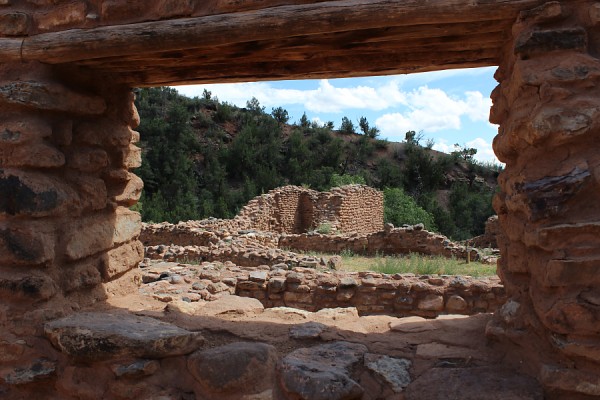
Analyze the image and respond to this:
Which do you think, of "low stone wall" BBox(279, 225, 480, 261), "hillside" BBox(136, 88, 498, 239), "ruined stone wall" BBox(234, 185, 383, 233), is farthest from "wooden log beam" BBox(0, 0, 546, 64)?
"hillside" BBox(136, 88, 498, 239)

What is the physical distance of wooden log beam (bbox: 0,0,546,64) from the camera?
1.97 meters

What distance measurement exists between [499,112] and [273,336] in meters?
1.62

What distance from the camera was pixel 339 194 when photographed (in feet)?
51.0

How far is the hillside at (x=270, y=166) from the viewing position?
20.7 metres

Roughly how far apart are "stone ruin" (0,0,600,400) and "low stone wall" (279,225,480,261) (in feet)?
29.9

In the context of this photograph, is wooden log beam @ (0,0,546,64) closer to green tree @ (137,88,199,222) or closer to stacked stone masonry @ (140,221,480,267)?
stacked stone masonry @ (140,221,480,267)

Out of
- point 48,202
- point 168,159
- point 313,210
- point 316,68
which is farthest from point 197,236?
point 168,159

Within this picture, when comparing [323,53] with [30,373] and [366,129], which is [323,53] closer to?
[30,373]

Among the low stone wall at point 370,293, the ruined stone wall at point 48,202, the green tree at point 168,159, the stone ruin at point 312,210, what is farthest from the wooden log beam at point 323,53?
the green tree at point 168,159

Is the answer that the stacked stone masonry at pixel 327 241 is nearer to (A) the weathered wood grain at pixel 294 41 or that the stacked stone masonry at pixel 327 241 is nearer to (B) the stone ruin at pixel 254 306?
(B) the stone ruin at pixel 254 306

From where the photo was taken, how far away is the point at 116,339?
2.23 m

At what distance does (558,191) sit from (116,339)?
2.03 m

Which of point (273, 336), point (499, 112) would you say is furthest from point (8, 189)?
point (499, 112)

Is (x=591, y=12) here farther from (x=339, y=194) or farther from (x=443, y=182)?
(x=443, y=182)
